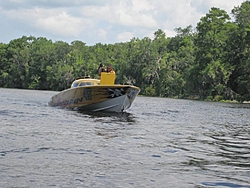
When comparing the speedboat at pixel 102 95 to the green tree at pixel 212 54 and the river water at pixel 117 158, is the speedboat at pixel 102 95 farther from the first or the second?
the green tree at pixel 212 54

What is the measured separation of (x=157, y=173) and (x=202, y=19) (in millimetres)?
63519

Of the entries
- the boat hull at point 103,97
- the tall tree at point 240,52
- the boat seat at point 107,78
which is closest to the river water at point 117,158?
the boat hull at point 103,97

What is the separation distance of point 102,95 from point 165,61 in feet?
206

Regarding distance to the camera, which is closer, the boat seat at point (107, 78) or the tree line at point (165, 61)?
the boat seat at point (107, 78)

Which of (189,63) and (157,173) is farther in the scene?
(189,63)

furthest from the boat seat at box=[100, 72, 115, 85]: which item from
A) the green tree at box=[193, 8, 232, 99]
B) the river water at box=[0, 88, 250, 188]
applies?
the green tree at box=[193, 8, 232, 99]

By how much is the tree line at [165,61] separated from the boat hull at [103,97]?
1627 inches

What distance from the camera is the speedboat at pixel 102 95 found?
21.1 meters

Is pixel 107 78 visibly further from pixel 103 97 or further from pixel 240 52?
pixel 240 52

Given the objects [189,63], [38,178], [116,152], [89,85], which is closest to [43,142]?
[116,152]

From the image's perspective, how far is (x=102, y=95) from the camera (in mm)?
21328

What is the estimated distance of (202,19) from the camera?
6838 cm

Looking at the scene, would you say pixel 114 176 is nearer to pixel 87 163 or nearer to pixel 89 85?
pixel 87 163

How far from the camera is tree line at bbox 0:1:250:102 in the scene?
6350cm
